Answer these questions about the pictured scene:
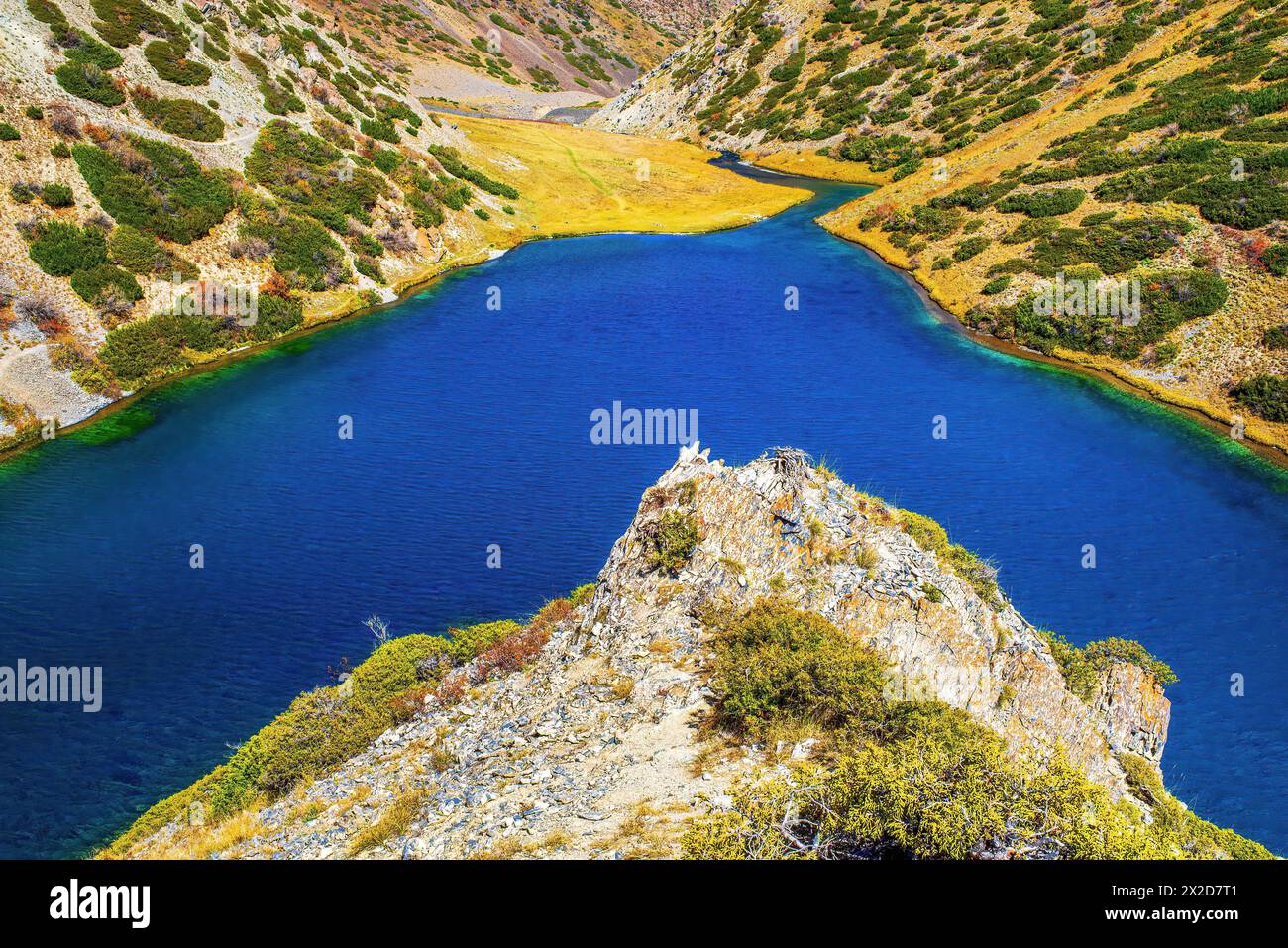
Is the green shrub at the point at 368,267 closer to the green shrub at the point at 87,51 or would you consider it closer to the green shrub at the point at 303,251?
the green shrub at the point at 303,251

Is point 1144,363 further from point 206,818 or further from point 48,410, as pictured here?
point 48,410

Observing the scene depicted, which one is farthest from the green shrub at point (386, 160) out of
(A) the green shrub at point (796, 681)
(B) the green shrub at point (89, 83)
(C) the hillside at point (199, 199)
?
(A) the green shrub at point (796, 681)

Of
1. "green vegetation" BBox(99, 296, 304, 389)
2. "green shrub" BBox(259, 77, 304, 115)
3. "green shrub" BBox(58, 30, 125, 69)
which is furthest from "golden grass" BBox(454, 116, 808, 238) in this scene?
"green shrub" BBox(58, 30, 125, 69)

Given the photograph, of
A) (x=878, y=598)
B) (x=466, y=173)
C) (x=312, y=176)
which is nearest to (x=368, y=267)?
(x=312, y=176)
